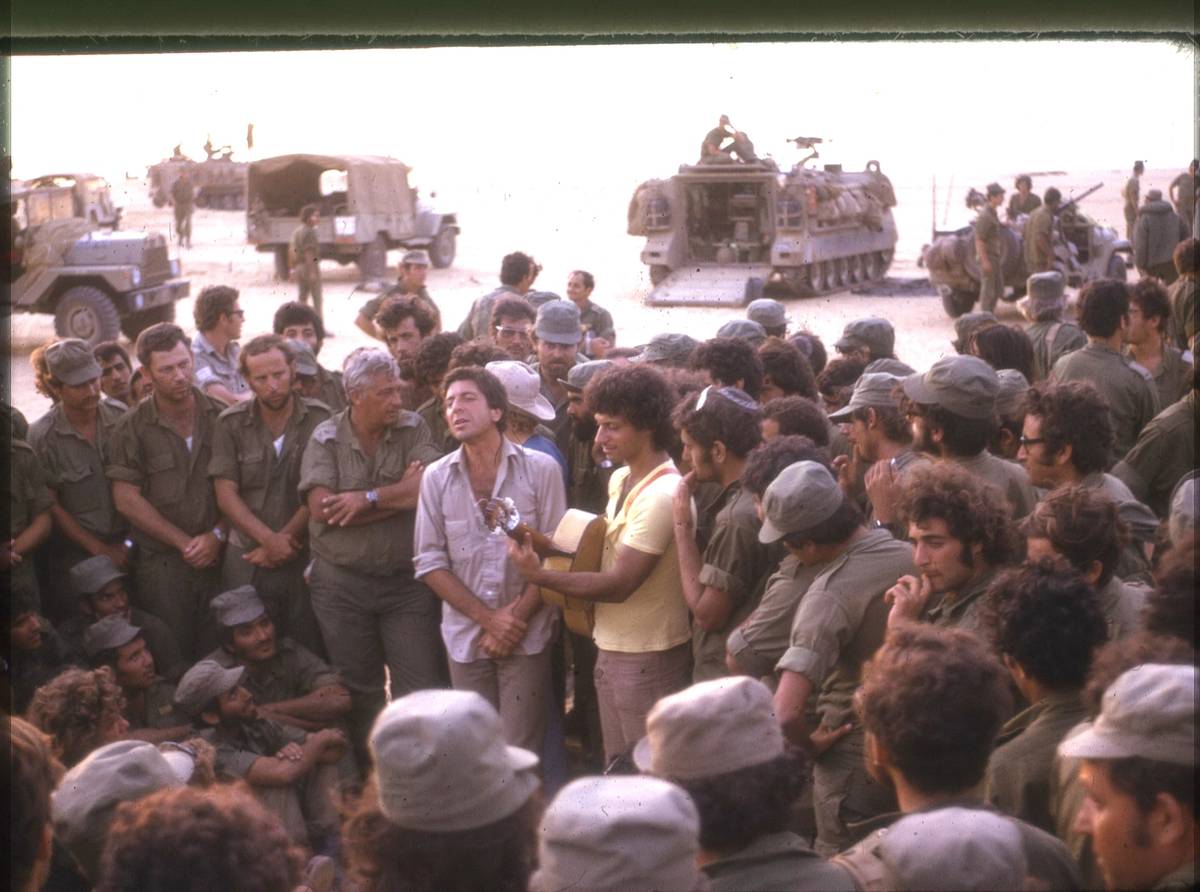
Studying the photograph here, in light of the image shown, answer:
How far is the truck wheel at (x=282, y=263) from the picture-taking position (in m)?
21.4

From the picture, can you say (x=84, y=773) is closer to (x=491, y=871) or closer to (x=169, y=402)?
(x=491, y=871)

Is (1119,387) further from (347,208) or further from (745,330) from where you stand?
(347,208)

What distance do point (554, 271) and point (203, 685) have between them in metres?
20.6

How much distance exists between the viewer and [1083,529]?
12.0 ft

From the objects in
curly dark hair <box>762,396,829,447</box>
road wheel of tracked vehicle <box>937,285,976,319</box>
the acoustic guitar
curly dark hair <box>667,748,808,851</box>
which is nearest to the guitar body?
the acoustic guitar

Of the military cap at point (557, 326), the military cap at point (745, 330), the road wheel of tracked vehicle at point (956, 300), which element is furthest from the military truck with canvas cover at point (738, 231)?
the military cap at point (557, 326)

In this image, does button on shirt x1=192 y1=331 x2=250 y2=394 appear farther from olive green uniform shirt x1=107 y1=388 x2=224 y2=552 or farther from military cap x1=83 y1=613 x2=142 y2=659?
military cap x1=83 y1=613 x2=142 y2=659

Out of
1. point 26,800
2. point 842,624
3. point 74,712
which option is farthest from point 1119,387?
point 26,800

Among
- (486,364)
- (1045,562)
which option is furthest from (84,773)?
(486,364)

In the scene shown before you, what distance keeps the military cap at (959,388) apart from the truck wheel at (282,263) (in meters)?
17.6

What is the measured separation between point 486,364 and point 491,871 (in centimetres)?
351

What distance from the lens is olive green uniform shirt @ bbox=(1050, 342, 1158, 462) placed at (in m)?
6.29

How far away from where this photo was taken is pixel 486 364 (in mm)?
5980

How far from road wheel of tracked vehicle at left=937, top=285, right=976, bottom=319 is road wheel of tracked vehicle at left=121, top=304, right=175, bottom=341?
10.6 m
